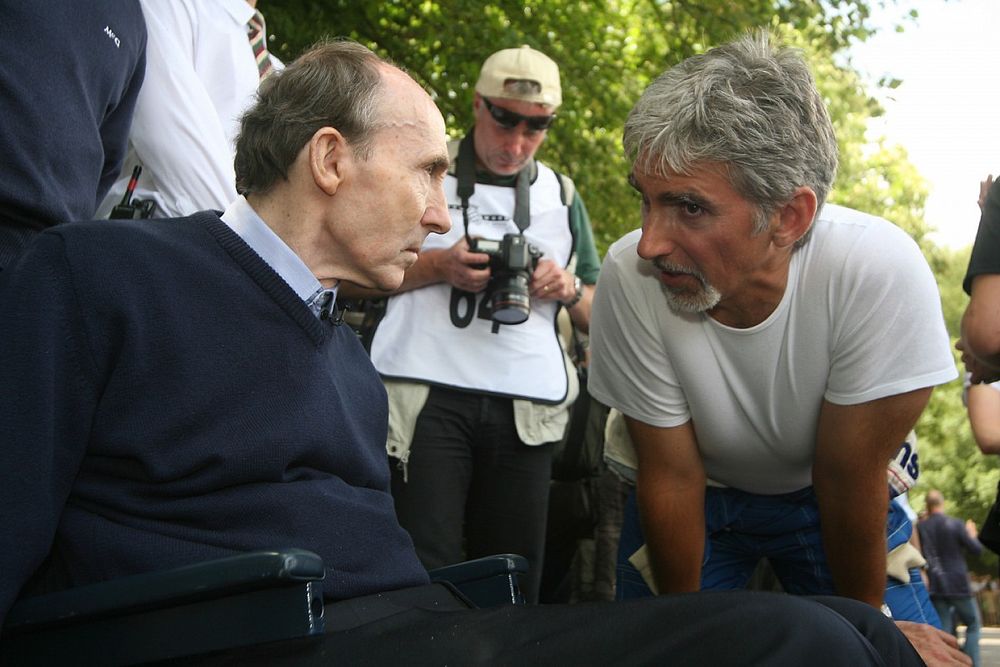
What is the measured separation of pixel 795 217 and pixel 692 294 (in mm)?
295

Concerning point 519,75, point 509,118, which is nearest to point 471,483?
point 509,118

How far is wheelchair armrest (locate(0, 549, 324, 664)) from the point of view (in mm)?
1602

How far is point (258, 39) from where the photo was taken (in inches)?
131

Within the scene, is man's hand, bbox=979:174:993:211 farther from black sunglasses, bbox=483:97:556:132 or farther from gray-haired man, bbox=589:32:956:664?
black sunglasses, bbox=483:97:556:132

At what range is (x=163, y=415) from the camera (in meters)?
1.95

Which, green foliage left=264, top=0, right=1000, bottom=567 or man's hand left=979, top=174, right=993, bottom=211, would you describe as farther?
green foliage left=264, top=0, right=1000, bottom=567

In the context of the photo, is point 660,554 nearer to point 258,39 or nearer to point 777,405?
point 777,405

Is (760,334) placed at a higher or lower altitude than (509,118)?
lower

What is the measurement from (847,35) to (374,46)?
150 inches

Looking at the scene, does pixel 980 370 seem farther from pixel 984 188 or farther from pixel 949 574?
pixel 949 574

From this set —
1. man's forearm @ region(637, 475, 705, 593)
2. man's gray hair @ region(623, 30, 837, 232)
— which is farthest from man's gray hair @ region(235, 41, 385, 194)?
man's forearm @ region(637, 475, 705, 593)

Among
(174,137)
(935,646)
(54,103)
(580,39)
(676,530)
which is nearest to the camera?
(54,103)

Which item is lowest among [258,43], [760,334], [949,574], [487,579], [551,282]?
[949,574]

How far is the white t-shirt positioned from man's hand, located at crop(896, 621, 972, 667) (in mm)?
544
